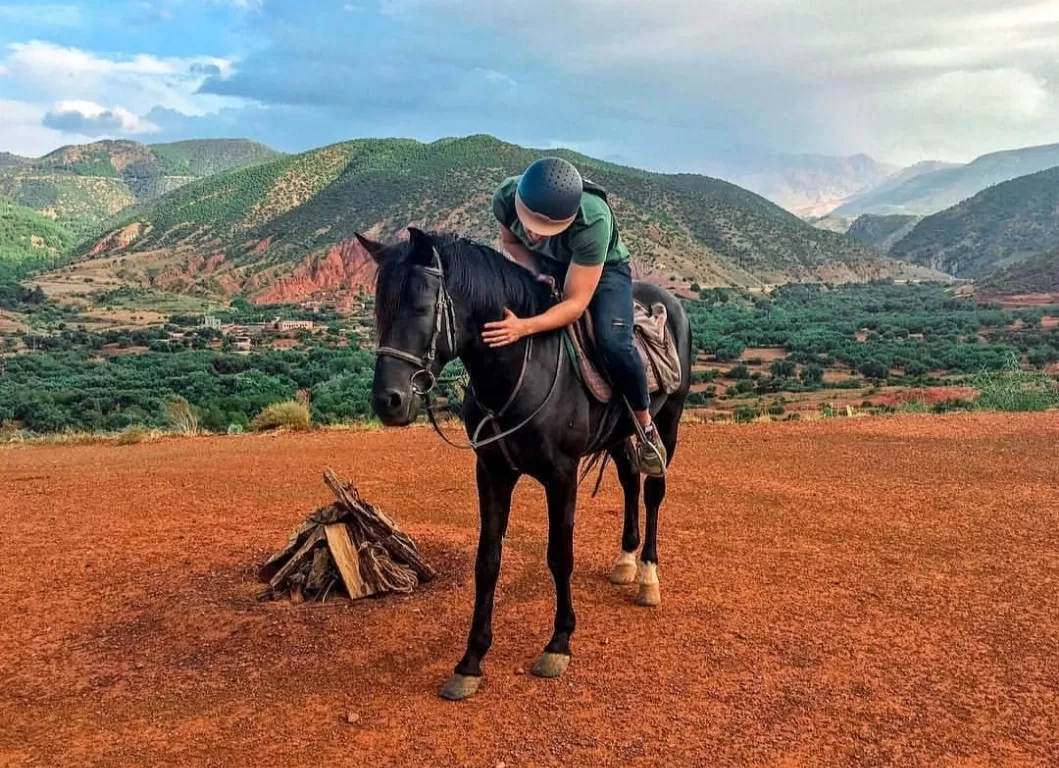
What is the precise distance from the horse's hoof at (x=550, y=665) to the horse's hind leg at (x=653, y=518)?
118 centimetres

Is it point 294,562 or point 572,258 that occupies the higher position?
point 572,258

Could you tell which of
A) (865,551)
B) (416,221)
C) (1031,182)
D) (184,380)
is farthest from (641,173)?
(865,551)

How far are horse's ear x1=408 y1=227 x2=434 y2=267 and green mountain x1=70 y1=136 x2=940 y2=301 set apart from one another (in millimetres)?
67838

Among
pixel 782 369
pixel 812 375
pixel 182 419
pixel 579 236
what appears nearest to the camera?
pixel 579 236

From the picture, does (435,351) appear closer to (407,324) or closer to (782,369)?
(407,324)

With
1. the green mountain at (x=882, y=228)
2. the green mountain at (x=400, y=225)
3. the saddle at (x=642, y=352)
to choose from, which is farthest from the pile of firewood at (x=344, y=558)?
the green mountain at (x=882, y=228)

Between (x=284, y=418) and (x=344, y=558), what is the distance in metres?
10.0

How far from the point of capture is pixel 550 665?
4.56 m

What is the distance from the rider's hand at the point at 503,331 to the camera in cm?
393

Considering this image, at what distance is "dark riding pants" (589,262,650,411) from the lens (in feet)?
14.9

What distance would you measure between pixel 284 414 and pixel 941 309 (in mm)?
58062

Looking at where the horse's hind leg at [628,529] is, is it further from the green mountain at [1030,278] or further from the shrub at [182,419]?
the green mountain at [1030,278]

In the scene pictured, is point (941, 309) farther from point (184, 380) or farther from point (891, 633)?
point (891, 633)

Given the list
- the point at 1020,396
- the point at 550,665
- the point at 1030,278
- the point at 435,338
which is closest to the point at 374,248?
the point at 435,338
